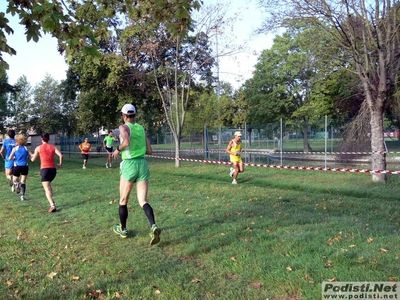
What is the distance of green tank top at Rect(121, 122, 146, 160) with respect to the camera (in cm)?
602

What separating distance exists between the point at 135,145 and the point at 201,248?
1.79 metres

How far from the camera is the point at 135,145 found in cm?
605

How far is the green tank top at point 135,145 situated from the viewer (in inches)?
237

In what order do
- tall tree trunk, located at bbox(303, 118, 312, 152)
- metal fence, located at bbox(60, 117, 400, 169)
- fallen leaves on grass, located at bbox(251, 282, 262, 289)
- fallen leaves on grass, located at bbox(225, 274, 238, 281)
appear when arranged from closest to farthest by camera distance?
fallen leaves on grass, located at bbox(251, 282, 262, 289)
fallen leaves on grass, located at bbox(225, 274, 238, 281)
metal fence, located at bbox(60, 117, 400, 169)
tall tree trunk, located at bbox(303, 118, 312, 152)

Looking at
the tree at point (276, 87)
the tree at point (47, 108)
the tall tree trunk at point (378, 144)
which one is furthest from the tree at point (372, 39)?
the tree at point (47, 108)

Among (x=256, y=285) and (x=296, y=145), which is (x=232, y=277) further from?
(x=296, y=145)

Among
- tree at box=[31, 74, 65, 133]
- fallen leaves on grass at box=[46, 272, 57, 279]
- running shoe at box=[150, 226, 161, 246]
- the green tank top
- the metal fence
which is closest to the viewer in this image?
fallen leaves on grass at box=[46, 272, 57, 279]

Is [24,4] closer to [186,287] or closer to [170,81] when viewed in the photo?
[186,287]

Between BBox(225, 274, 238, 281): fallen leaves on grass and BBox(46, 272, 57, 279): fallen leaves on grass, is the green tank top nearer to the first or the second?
BBox(46, 272, 57, 279): fallen leaves on grass

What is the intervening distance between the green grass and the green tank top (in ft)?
4.16

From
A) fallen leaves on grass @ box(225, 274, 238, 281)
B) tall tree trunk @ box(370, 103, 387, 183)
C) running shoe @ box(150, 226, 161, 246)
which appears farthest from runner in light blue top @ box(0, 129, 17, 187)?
tall tree trunk @ box(370, 103, 387, 183)

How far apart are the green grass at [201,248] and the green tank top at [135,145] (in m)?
1.27

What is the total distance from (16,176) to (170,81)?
570 inches

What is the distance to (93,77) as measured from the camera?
86.6ft
